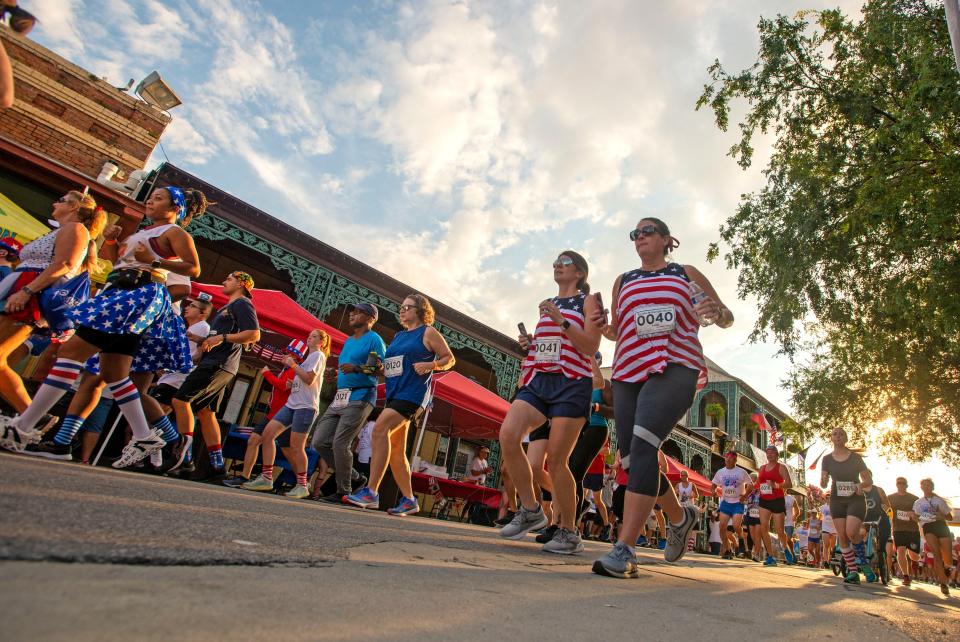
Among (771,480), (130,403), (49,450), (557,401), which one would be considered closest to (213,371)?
(130,403)

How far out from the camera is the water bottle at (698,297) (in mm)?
3189

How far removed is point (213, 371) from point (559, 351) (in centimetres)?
301

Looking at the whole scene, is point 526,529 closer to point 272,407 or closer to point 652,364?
point 652,364

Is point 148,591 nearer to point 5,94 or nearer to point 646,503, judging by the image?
point 646,503

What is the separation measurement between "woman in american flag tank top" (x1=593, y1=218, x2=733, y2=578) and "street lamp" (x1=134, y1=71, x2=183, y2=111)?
501 inches

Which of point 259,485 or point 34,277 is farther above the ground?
point 34,277

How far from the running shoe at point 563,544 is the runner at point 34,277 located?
11.0ft

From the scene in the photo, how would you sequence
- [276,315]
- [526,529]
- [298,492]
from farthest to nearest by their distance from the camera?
[276,315] → [298,492] → [526,529]

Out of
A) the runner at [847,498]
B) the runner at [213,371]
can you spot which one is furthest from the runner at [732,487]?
the runner at [213,371]

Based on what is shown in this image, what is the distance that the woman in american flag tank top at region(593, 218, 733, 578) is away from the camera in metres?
2.81

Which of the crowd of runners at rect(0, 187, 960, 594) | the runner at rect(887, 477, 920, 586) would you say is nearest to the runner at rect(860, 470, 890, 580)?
the runner at rect(887, 477, 920, 586)

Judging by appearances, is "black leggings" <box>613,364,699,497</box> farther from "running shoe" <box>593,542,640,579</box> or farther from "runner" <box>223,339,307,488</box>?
"runner" <box>223,339,307,488</box>

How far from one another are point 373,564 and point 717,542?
18.3m

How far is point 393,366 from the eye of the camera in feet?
16.2
